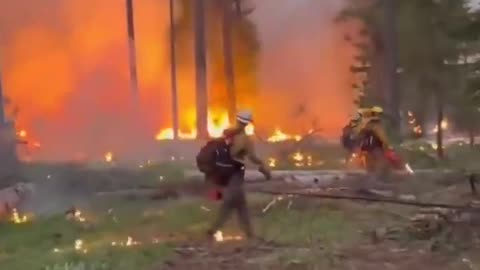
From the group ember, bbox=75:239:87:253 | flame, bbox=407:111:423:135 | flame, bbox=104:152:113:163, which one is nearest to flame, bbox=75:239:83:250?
ember, bbox=75:239:87:253

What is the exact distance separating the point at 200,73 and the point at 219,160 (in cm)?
2498

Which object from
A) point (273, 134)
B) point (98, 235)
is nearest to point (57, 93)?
point (273, 134)

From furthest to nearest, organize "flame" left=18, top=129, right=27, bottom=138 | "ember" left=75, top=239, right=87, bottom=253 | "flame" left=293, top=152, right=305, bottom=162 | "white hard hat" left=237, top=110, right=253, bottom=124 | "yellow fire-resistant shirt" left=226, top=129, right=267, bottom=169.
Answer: "flame" left=18, top=129, right=27, bottom=138 < "flame" left=293, top=152, right=305, bottom=162 < "white hard hat" left=237, top=110, right=253, bottom=124 < "yellow fire-resistant shirt" left=226, top=129, right=267, bottom=169 < "ember" left=75, top=239, right=87, bottom=253

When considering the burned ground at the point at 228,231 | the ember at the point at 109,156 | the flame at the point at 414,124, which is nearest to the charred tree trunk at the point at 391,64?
the flame at the point at 414,124

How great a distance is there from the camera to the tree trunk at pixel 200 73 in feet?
119

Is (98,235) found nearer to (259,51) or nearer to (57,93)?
(57,93)

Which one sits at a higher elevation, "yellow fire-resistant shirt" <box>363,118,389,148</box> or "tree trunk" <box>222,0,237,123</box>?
"tree trunk" <box>222,0,237,123</box>

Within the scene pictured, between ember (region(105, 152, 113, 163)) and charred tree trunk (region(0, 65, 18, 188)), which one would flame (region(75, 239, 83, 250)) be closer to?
charred tree trunk (region(0, 65, 18, 188))

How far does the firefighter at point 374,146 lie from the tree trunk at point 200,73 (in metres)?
18.8

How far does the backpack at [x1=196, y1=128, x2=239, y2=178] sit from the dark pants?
4.4 inches

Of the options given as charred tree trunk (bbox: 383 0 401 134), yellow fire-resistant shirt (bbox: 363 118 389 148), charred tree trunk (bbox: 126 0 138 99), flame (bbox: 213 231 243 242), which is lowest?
flame (bbox: 213 231 243 242)

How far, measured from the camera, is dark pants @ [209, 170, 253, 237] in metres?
12.2

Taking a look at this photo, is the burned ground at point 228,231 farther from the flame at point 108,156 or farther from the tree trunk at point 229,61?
the tree trunk at point 229,61

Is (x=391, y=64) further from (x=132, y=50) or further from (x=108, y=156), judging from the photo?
(x=132, y=50)
